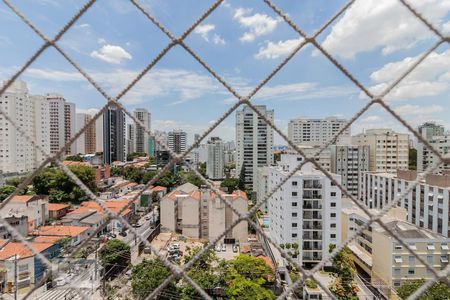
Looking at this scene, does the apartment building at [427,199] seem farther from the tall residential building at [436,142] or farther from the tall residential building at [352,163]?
the tall residential building at [352,163]

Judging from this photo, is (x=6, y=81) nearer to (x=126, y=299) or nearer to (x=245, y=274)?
(x=126, y=299)

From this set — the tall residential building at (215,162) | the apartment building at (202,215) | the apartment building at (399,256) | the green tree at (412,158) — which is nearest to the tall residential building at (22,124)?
the apartment building at (202,215)

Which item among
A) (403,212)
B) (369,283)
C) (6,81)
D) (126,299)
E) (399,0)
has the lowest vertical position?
(369,283)

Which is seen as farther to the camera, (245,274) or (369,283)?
(369,283)

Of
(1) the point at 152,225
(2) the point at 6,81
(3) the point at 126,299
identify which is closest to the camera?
(2) the point at 6,81

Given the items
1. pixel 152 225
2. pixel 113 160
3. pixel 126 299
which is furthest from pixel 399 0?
pixel 113 160

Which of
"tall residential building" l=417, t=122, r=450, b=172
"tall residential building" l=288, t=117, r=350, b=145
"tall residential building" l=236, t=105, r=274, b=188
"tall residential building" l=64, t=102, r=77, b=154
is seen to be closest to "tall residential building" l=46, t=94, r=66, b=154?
"tall residential building" l=64, t=102, r=77, b=154

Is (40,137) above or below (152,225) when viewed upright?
above

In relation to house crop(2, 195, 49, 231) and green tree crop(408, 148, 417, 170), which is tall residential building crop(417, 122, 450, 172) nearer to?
green tree crop(408, 148, 417, 170)
